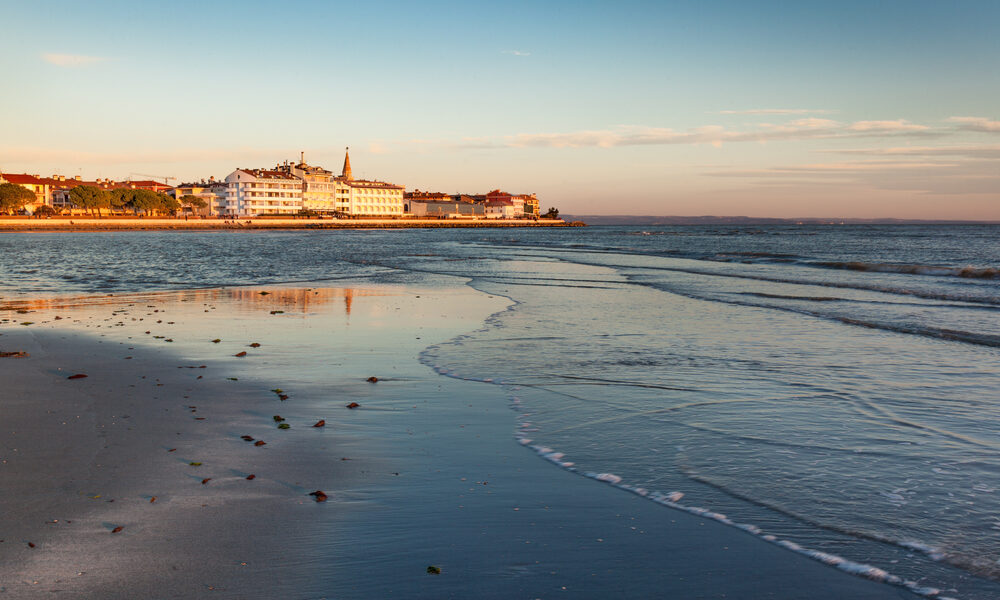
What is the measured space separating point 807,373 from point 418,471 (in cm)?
696

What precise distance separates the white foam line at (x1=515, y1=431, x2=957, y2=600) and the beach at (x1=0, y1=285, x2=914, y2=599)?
0.29ft

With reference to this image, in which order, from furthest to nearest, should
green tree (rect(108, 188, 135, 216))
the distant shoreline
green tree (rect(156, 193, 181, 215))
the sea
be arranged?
green tree (rect(156, 193, 181, 215)), green tree (rect(108, 188, 135, 216)), the distant shoreline, the sea

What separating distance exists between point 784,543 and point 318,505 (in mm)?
3320

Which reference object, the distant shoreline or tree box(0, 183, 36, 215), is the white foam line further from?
tree box(0, 183, 36, 215)

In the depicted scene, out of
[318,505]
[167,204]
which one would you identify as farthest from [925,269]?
[167,204]

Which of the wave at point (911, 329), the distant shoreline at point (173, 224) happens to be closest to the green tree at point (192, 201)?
the distant shoreline at point (173, 224)

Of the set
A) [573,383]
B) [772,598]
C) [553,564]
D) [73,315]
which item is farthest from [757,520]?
[73,315]

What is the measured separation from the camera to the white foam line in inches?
168

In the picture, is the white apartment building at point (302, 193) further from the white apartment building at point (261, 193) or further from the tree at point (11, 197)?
the tree at point (11, 197)

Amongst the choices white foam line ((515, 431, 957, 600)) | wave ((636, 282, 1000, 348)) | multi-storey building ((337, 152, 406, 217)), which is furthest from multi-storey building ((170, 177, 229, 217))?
white foam line ((515, 431, 957, 600))

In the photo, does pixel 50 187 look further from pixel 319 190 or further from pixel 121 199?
pixel 319 190

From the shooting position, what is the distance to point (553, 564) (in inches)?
174

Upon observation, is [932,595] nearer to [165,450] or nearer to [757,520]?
[757,520]

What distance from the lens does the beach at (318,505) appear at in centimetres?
418
